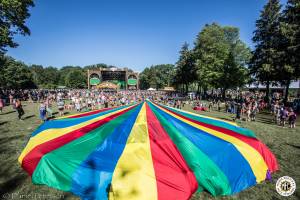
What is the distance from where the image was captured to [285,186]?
491cm

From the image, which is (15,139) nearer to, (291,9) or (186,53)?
(291,9)

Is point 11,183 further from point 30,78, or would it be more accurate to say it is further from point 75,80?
point 75,80

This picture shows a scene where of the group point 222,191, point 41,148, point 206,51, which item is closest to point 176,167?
point 222,191

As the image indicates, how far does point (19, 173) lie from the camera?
17.1 ft

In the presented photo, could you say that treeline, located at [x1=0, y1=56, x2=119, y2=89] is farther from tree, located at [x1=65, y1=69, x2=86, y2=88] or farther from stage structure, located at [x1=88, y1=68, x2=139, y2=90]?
stage structure, located at [x1=88, y1=68, x2=139, y2=90]

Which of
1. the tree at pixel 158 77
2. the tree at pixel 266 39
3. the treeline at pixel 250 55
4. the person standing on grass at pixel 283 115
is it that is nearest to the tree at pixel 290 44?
the treeline at pixel 250 55

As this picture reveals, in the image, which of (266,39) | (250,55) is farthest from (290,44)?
(250,55)

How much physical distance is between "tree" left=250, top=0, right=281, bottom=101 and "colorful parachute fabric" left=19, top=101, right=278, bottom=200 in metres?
22.9

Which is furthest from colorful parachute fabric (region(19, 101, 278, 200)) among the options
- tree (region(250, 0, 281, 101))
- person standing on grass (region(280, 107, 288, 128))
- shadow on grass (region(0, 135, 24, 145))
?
tree (region(250, 0, 281, 101))

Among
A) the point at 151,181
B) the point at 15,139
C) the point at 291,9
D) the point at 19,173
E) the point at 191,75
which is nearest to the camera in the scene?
the point at 151,181

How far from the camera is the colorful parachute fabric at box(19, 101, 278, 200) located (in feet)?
12.4

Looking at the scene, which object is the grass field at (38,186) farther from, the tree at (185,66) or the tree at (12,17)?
the tree at (185,66)

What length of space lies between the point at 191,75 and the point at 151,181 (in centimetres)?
4200

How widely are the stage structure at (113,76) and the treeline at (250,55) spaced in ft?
94.6
